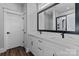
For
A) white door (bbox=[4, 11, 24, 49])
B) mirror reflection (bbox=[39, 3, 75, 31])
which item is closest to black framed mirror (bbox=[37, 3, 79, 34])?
mirror reflection (bbox=[39, 3, 75, 31])

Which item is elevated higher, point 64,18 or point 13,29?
point 64,18

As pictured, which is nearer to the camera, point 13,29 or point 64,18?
point 64,18

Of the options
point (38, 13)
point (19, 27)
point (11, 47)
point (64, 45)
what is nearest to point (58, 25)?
point (64, 45)

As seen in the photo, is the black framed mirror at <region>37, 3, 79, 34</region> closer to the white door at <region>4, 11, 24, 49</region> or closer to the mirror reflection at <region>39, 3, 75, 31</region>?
the mirror reflection at <region>39, 3, 75, 31</region>

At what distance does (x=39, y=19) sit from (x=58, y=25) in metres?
0.71

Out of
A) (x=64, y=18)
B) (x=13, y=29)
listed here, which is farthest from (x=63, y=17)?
(x=13, y=29)

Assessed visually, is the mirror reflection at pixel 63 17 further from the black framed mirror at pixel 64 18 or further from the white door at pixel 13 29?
the white door at pixel 13 29

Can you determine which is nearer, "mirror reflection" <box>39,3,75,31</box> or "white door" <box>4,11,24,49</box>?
"mirror reflection" <box>39,3,75,31</box>

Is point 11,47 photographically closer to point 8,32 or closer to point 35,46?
point 8,32

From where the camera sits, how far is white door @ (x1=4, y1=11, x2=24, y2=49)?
1.13 m

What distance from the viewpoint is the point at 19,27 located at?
1151 millimetres

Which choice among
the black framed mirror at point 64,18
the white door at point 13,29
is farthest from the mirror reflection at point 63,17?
the white door at point 13,29

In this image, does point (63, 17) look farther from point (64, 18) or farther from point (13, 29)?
point (13, 29)

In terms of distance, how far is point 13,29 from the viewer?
1151 mm
